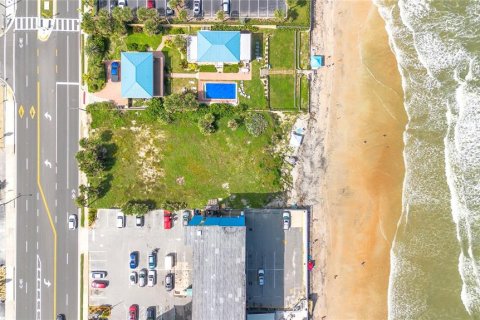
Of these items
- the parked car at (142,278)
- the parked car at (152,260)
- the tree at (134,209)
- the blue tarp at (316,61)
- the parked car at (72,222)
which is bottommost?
the parked car at (142,278)

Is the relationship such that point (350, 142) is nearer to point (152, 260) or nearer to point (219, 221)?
point (219, 221)

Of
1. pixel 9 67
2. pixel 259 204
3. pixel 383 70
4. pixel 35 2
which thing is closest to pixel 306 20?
pixel 383 70

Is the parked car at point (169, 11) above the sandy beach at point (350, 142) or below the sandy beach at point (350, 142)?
above

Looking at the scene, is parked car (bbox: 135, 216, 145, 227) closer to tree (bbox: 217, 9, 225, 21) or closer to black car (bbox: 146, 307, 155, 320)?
black car (bbox: 146, 307, 155, 320)

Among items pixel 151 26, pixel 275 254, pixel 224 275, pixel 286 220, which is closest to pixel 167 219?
pixel 224 275

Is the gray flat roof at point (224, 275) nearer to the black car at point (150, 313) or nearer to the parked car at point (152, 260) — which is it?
the parked car at point (152, 260)

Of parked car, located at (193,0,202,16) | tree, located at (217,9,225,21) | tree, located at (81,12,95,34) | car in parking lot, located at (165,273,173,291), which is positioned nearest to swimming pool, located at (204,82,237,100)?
tree, located at (217,9,225,21)

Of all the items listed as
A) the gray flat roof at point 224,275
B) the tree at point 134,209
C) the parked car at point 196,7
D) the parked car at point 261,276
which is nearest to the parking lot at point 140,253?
the tree at point 134,209
